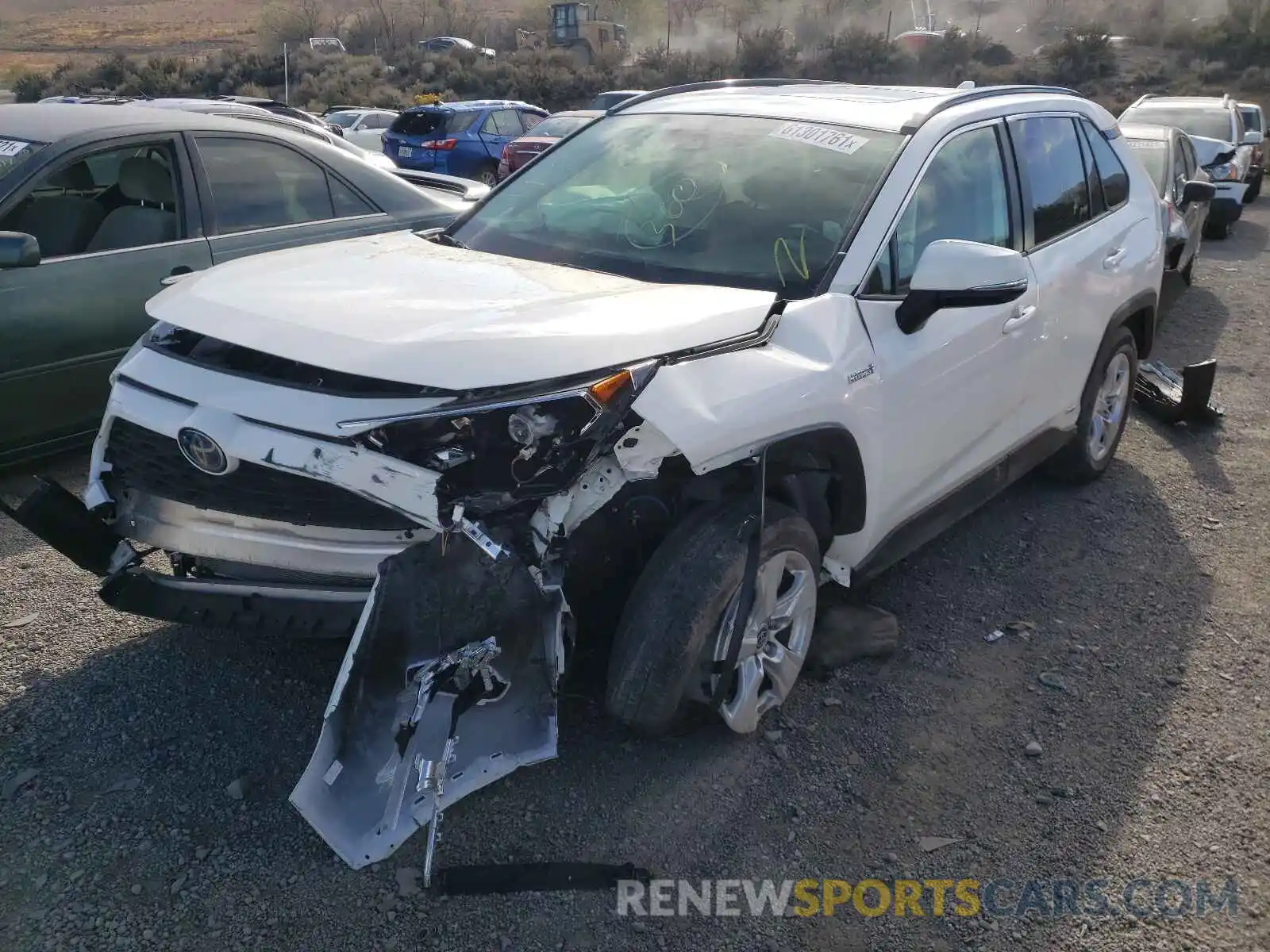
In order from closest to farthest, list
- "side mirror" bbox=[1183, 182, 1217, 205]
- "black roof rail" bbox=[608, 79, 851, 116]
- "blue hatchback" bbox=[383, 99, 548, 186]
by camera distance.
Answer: "black roof rail" bbox=[608, 79, 851, 116]
"side mirror" bbox=[1183, 182, 1217, 205]
"blue hatchback" bbox=[383, 99, 548, 186]

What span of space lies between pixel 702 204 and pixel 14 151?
3.28 meters

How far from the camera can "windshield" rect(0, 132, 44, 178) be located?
15.2 feet

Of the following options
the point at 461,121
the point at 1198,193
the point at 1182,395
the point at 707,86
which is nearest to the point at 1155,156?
the point at 1198,193

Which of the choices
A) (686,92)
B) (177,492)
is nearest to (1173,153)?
(686,92)

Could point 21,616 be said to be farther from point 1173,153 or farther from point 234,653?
point 1173,153

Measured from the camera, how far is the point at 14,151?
4695 mm

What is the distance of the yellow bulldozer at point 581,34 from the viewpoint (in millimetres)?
43406

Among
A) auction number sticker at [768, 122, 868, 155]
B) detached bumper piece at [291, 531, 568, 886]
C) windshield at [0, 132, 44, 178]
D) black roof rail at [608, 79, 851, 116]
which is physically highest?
black roof rail at [608, 79, 851, 116]

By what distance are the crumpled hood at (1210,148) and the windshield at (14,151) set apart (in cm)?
1359

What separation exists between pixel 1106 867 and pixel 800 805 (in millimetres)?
808

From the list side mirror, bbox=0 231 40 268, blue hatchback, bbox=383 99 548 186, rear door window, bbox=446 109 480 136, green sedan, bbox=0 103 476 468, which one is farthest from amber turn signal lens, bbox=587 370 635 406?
rear door window, bbox=446 109 480 136

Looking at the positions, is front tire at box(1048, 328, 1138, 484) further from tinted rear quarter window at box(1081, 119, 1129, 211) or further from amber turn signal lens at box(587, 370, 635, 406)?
amber turn signal lens at box(587, 370, 635, 406)

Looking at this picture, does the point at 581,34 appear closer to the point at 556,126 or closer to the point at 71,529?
the point at 556,126

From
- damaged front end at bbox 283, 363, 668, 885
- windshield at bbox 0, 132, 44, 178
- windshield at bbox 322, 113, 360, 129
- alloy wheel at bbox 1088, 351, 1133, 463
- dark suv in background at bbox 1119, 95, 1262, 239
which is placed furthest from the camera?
windshield at bbox 322, 113, 360, 129
